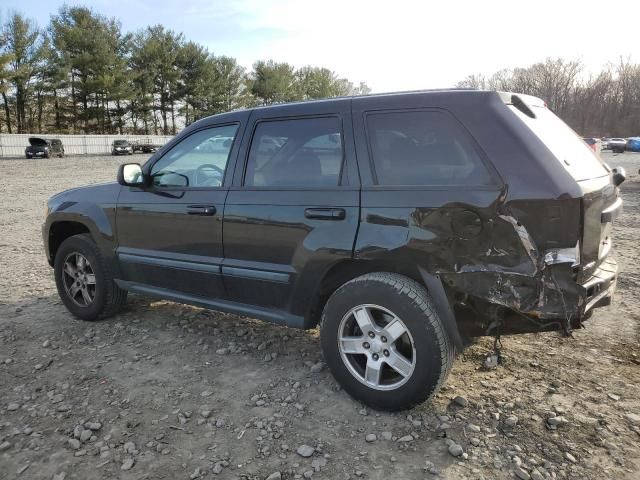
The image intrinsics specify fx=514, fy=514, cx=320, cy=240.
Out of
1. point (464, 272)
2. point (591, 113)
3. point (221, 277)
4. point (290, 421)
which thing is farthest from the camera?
point (591, 113)

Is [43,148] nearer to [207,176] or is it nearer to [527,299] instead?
[207,176]

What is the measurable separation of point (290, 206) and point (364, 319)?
0.89 metres

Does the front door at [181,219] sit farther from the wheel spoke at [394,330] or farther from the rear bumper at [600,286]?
the rear bumper at [600,286]

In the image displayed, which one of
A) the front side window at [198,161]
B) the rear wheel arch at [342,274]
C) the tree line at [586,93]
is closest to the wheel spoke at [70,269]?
the front side window at [198,161]

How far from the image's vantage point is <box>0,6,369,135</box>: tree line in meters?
45.9

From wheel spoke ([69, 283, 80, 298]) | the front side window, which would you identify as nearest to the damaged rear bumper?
the front side window

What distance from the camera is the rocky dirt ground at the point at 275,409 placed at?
106 inches

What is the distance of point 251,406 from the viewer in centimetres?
328

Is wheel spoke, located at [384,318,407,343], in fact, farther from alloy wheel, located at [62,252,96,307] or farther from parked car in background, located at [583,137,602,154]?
alloy wheel, located at [62,252,96,307]

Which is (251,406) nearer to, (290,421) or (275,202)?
(290,421)

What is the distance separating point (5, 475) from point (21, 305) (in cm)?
296

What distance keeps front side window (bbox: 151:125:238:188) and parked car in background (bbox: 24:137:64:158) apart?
37.4m

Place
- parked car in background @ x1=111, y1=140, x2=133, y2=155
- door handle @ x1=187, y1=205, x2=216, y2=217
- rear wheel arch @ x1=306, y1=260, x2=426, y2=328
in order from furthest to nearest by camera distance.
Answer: parked car in background @ x1=111, y1=140, x2=133, y2=155 → door handle @ x1=187, y1=205, x2=216, y2=217 → rear wheel arch @ x1=306, y1=260, x2=426, y2=328

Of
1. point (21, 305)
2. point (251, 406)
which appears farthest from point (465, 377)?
point (21, 305)
